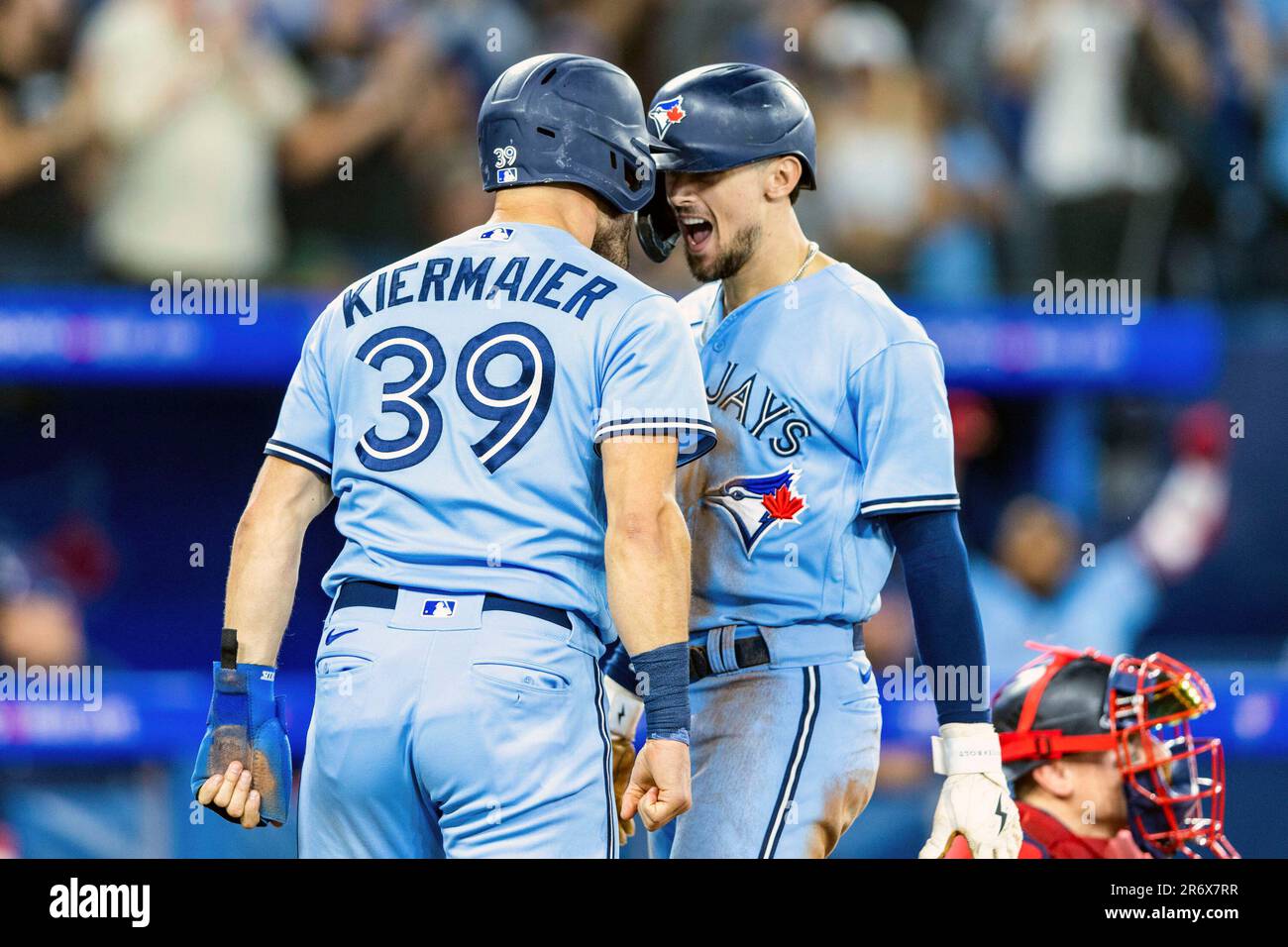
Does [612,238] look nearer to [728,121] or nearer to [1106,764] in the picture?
[728,121]

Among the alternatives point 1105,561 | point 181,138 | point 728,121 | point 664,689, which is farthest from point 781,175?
point 181,138

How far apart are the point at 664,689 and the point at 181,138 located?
441 centimetres

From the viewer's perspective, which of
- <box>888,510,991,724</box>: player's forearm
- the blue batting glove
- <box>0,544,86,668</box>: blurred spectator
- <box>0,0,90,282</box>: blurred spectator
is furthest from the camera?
<box>0,0,90,282</box>: blurred spectator

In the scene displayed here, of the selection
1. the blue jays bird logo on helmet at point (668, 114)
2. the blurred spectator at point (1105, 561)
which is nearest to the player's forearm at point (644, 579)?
the blue jays bird logo on helmet at point (668, 114)

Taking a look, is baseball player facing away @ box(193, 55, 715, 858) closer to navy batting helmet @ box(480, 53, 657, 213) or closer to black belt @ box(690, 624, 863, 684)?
→ navy batting helmet @ box(480, 53, 657, 213)

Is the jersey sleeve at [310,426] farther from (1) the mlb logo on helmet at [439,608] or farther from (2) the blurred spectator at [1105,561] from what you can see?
(2) the blurred spectator at [1105,561]

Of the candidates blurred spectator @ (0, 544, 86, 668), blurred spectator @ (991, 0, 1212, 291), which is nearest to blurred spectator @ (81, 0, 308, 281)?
blurred spectator @ (0, 544, 86, 668)

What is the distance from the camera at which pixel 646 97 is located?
271 inches

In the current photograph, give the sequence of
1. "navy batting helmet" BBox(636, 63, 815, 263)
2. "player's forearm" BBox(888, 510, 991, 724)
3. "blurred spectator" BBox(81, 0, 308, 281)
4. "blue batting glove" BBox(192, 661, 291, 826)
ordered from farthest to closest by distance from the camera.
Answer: "blurred spectator" BBox(81, 0, 308, 281) < "navy batting helmet" BBox(636, 63, 815, 263) < "player's forearm" BBox(888, 510, 991, 724) < "blue batting glove" BBox(192, 661, 291, 826)

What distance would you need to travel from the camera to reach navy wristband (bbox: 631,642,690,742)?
2.71 meters

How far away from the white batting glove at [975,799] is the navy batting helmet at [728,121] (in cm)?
112

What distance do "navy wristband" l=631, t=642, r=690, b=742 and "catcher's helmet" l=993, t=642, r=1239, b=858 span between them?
928 mm

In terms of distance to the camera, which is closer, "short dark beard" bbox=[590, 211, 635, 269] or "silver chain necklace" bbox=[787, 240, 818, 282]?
"short dark beard" bbox=[590, 211, 635, 269]
